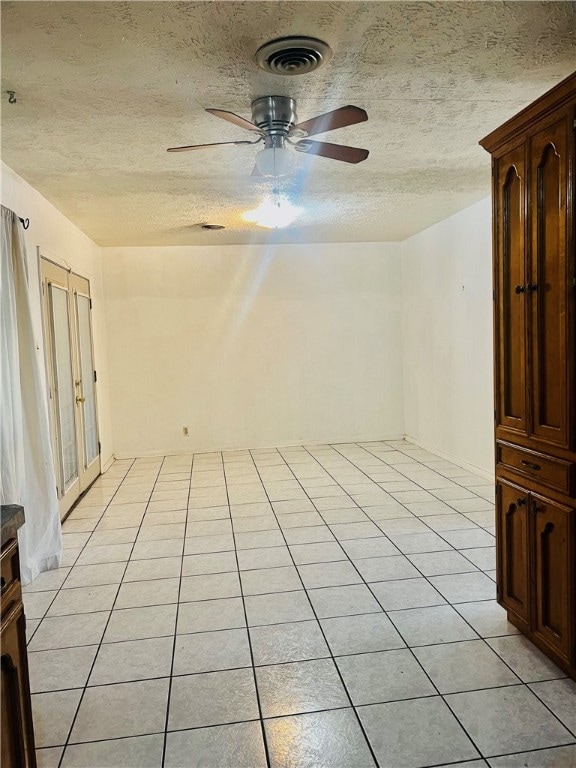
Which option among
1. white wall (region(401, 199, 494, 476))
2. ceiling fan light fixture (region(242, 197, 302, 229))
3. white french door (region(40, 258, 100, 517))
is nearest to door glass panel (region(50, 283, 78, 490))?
white french door (region(40, 258, 100, 517))

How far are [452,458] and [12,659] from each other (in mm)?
5010

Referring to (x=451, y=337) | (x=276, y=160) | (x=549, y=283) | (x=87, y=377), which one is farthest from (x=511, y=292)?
(x=87, y=377)

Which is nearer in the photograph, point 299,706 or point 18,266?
point 299,706

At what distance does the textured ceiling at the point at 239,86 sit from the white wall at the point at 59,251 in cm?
17

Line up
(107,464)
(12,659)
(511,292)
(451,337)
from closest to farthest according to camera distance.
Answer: (12,659), (511,292), (451,337), (107,464)

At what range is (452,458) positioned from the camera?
578 cm

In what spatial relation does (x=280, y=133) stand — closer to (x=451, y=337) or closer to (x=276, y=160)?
(x=276, y=160)

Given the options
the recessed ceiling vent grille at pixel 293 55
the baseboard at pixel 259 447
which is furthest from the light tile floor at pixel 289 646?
the recessed ceiling vent grille at pixel 293 55

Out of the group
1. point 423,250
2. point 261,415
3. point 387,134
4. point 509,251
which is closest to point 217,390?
point 261,415

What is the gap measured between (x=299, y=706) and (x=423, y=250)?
17.3 feet

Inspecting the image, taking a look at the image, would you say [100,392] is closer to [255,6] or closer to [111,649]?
[111,649]

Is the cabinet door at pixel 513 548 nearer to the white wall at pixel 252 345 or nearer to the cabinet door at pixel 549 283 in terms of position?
the cabinet door at pixel 549 283

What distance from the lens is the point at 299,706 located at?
6.64 feet

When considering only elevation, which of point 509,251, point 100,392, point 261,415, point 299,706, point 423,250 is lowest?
point 299,706
